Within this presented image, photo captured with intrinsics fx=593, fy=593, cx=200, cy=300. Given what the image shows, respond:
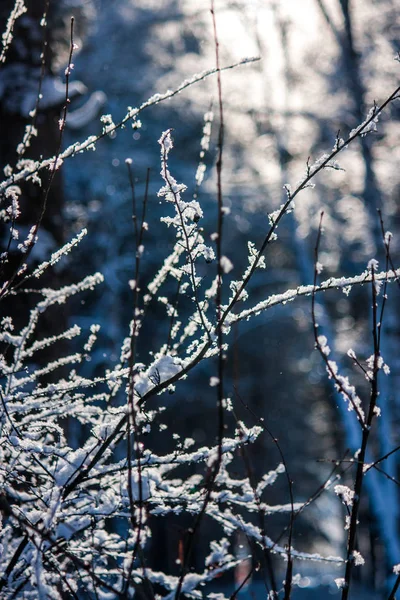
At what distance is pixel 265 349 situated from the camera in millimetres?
16750

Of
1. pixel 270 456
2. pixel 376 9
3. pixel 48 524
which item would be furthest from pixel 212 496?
pixel 270 456

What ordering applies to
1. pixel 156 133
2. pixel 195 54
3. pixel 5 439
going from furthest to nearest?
pixel 156 133, pixel 195 54, pixel 5 439

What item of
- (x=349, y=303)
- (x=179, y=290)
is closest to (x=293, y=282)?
(x=349, y=303)

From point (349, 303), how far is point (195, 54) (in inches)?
272

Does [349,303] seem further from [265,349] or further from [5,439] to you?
[5,439]

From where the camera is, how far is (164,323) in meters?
13.5

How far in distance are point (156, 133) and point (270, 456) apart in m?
10.9

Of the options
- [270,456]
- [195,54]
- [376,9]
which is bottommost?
[270,456]

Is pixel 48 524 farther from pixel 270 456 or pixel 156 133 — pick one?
pixel 270 456

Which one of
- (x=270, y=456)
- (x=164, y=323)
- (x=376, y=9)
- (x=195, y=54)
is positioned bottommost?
(x=270, y=456)

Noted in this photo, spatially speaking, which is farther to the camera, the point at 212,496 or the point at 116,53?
the point at 116,53

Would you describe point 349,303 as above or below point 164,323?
above

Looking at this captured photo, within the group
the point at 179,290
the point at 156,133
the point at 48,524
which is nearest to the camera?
the point at 48,524

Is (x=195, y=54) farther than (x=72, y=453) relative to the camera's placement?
Yes
